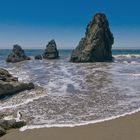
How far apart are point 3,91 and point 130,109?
921 cm

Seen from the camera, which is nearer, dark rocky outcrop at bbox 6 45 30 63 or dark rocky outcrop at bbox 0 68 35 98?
dark rocky outcrop at bbox 0 68 35 98

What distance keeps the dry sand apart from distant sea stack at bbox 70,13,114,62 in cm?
5077

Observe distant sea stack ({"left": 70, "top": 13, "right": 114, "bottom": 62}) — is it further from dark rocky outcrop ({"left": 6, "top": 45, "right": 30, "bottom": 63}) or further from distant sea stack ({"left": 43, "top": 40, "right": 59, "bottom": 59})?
dark rocky outcrop ({"left": 6, "top": 45, "right": 30, "bottom": 63})

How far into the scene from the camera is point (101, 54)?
6931cm

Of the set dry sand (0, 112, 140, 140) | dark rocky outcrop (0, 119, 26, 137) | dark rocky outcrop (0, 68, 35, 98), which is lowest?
dry sand (0, 112, 140, 140)

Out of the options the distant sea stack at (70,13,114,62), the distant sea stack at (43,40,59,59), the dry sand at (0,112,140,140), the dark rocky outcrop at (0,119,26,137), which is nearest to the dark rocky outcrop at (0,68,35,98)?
the dark rocky outcrop at (0,119,26,137)

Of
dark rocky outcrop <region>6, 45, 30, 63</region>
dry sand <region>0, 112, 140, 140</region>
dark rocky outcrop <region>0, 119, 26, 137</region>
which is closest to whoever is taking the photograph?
dry sand <region>0, 112, 140, 140</region>

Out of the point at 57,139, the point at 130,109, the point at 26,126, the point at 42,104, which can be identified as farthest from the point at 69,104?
the point at 57,139

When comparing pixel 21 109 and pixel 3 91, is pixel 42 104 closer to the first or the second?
pixel 21 109

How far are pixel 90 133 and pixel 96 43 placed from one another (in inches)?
2151

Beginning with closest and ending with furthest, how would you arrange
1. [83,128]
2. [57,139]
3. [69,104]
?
1. [57,139]
2. [83,128]
3. [69,104]

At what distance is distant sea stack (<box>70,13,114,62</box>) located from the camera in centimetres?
6838

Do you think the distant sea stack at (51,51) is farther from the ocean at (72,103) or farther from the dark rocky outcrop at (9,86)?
the dark rocky outcrop at (9,86)

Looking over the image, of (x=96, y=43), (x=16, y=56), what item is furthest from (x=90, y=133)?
(x=16, y=56)
